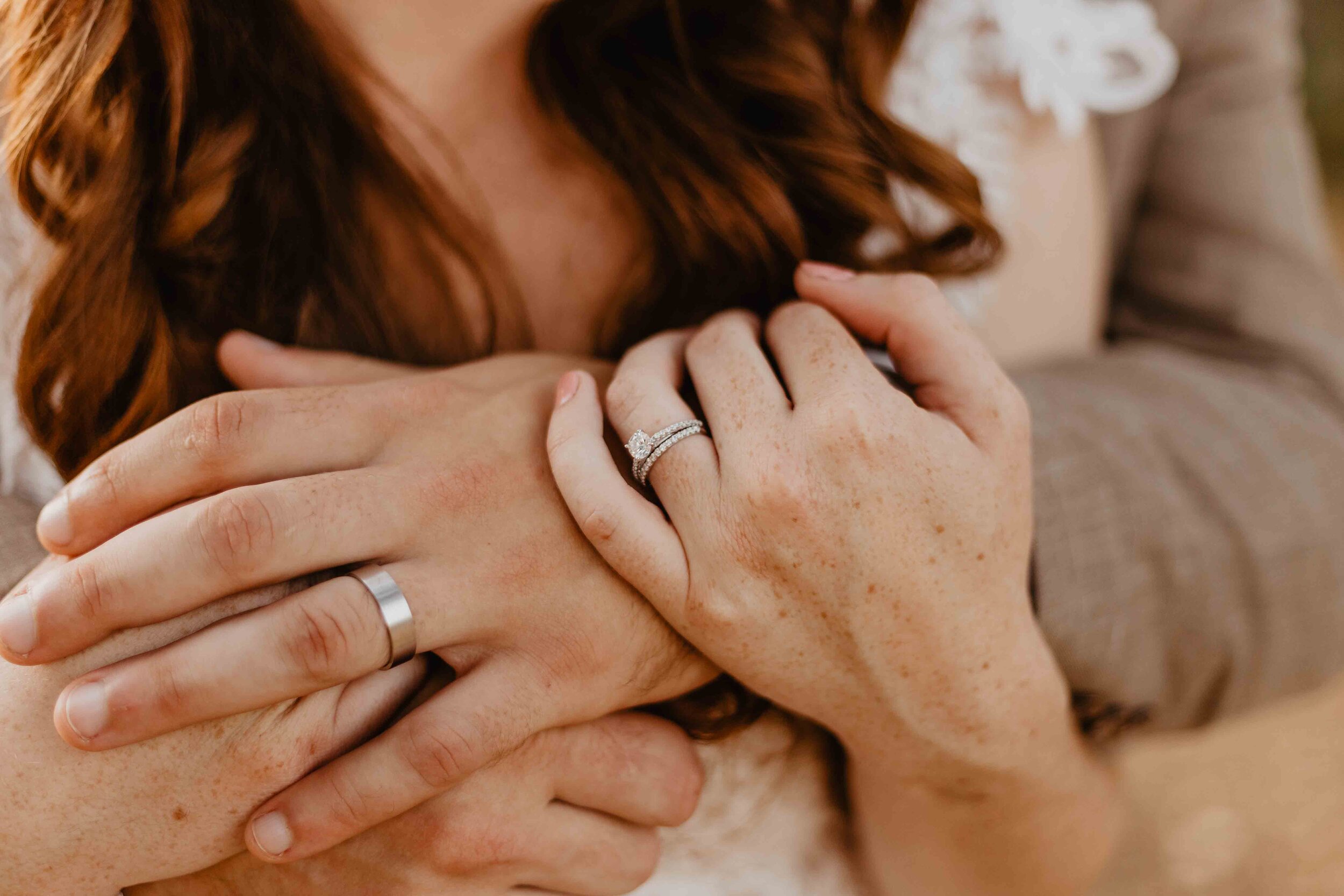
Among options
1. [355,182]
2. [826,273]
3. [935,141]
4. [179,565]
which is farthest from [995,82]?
[179,565]

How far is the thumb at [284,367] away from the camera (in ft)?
2.17

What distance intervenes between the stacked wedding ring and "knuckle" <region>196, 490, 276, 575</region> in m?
0.22

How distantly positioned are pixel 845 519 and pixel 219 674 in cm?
37

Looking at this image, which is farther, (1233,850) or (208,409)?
(1233,850)

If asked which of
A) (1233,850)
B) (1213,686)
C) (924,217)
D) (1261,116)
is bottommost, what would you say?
(1233,850)

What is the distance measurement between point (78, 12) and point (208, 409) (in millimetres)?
341

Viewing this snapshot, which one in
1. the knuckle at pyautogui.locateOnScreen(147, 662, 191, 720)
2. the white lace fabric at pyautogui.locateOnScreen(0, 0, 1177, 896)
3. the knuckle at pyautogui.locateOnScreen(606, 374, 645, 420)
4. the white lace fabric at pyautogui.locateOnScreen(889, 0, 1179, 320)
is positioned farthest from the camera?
the white lace fabric at pyautogui.locateOnScreen(889, 0, 1179, 320)

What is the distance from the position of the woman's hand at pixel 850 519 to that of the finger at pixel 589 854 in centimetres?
15

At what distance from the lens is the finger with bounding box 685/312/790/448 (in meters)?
0.57

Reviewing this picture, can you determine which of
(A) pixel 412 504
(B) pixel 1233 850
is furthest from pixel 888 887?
(B) pixel 1233 850

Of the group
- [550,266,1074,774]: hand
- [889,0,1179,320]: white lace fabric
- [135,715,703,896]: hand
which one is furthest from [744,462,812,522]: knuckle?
[889,0,1179,320]: white lace fabric

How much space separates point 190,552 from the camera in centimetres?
50

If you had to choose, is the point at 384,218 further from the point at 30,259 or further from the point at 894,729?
the point at 894,729

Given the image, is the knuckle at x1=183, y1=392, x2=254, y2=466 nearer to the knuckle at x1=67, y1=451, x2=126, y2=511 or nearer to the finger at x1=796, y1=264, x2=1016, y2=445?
the knuckle at x1=67, y1=451, x2=126, y2=511
